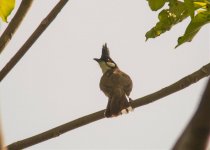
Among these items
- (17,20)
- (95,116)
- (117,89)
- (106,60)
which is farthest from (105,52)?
(17,20)

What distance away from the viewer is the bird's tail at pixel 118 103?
15.1ft

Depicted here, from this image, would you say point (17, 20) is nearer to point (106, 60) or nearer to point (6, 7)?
point (6, 7)

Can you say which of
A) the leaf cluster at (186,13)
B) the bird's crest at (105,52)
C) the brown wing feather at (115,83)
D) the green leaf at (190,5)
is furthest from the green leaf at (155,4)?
the bird's crest at (105,52)

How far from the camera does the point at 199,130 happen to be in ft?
1.94

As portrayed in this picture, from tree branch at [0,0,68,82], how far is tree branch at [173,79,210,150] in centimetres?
186

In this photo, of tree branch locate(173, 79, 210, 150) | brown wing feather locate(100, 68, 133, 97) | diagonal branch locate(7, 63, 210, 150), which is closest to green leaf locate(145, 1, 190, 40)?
diagonal branch locate(7, 63, 210, 150)

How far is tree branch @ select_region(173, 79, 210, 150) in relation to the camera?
1.94ft

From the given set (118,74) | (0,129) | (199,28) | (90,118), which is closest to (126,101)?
(118,74)

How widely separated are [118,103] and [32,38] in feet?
8.43

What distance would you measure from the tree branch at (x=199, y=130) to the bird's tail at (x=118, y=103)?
12.7ft

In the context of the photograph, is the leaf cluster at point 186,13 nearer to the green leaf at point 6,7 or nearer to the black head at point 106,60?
the green leaf at point 6,7

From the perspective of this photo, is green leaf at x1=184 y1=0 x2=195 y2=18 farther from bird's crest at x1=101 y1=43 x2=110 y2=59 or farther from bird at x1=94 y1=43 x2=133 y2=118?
bird's crest at x1=101 y1=43 x2=110 y2=59

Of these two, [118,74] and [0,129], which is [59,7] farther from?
[118,74]

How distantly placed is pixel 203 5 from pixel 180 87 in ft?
2.12
